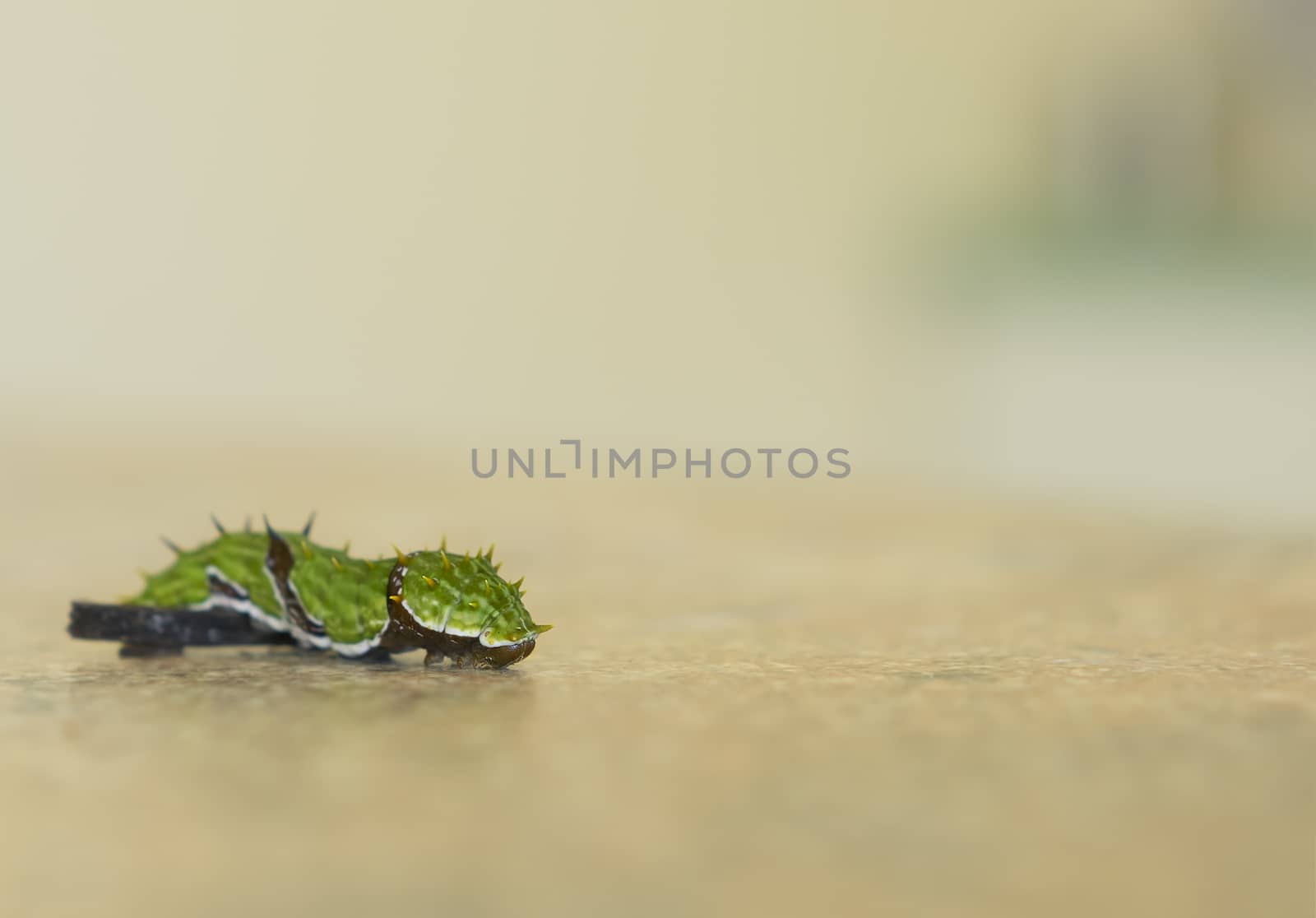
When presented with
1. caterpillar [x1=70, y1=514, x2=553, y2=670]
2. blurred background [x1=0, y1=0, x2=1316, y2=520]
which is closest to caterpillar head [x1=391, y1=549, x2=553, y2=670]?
caterpillar [x1=70, y1=514, x2=553, y2=670]

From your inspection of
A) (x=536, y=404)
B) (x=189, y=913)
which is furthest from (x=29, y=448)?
(x=536, y=404)

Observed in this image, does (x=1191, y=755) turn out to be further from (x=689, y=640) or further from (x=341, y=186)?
(x=341, y=186)

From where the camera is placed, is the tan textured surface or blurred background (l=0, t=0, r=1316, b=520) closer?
the tan textured surface

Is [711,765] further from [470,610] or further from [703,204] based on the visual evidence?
[703,204]

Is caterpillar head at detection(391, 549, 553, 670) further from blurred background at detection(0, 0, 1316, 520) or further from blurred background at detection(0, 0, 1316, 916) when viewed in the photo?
blurred background at detection(0, 0, 1316, 520)

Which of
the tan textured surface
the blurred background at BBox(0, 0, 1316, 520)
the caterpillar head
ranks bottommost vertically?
the tan textured surface

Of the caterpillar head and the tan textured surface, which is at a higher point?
the caterpillar head

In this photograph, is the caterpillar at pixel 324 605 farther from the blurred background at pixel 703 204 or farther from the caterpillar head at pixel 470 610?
the blurred background at pixel 703 204

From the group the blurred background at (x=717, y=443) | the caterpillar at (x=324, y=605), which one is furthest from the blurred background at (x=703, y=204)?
the caterpillar at (x=324, y=605)
